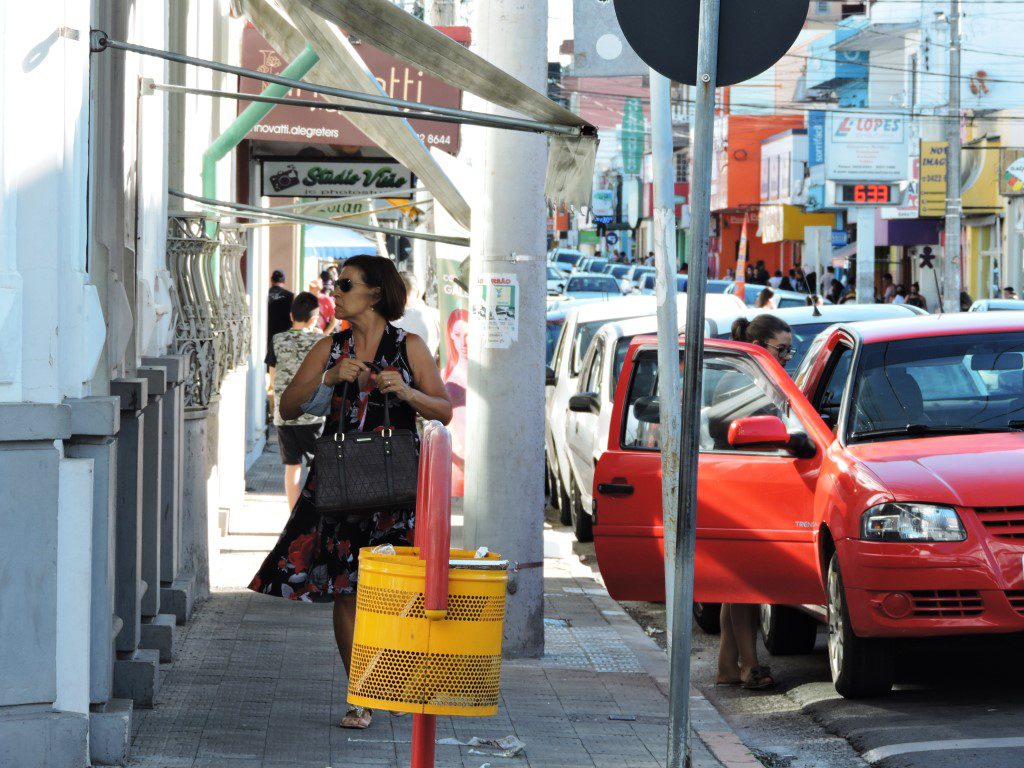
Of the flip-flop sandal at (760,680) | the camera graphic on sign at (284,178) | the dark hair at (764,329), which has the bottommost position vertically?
the flip-flop sandal at (760,680)

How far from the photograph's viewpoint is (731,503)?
8.08m

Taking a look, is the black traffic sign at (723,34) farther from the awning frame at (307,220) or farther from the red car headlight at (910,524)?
the awning frame at (307,220)

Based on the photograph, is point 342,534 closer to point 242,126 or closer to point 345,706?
point 345,706

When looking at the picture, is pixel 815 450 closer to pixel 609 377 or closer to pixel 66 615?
pixel 66 615

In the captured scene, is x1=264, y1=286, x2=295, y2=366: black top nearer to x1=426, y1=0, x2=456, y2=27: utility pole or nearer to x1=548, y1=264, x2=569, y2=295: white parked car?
x1=426, y1=0, x2=456, y2=27: utility pole

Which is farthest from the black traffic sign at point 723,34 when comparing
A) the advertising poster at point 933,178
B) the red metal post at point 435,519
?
the advertising poster at point 933,178

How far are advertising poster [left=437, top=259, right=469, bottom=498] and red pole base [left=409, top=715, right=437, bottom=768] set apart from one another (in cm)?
1096

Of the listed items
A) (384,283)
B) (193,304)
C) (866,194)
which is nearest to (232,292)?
(193,304)

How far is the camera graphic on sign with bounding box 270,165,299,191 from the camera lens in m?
16.7

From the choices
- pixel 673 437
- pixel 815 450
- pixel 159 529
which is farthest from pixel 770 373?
pixel 159 529

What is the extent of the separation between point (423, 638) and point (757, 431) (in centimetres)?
378

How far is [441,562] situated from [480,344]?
4267 mm

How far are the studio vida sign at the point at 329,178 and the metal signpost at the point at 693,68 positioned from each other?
37.5ft

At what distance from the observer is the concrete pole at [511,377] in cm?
843
